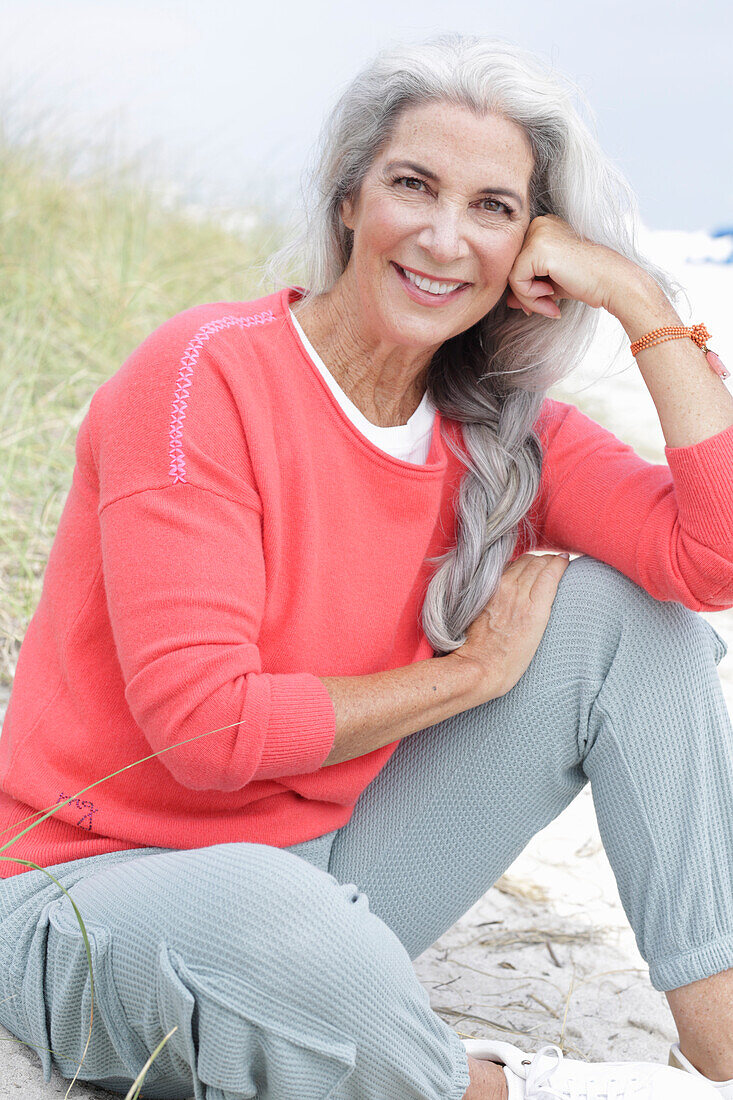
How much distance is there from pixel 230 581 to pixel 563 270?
0.87 m

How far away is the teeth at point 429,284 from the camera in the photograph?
1961 millimetres

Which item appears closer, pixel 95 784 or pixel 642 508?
pixel 95 784

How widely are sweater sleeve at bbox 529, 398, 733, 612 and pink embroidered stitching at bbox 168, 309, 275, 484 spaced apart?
0.73 metres

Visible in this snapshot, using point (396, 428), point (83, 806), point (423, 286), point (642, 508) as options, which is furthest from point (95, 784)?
point (642, 508)

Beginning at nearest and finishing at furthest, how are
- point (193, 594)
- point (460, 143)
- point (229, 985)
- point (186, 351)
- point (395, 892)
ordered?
point (229, 985)
point (193, 594)
point (186, 351)
point (460, 143)
point (395, 892)

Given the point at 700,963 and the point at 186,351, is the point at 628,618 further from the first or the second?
the point at 186,351

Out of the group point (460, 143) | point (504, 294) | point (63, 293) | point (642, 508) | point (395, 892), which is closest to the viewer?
point (460, 143)

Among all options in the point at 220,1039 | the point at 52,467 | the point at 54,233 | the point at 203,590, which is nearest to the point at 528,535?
the point at 203,590

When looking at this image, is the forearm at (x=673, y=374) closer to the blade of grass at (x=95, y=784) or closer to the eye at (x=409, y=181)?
the eye at (x=409, y=181)

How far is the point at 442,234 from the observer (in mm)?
1882

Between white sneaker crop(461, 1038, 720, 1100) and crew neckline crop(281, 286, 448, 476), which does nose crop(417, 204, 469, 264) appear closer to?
crew neckline crop(281, 286, 448, 476)

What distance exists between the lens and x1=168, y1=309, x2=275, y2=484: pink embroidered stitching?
1.69 m

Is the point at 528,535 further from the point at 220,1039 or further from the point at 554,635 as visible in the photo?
the point at 220,1039

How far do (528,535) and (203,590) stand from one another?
864 millimetres
